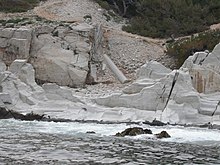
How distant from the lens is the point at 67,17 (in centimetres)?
5212

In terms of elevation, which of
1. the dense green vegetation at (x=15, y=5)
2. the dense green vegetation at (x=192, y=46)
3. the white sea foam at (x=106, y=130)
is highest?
the dense green vegetation at (x=15, y=5)

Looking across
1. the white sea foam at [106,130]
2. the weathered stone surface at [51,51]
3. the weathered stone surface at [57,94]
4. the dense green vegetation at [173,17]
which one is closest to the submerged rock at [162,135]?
the white sea foam at [106,130]

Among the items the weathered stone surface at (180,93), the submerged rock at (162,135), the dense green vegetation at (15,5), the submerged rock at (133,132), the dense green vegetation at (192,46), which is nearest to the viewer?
the submerged rock at (162,135)

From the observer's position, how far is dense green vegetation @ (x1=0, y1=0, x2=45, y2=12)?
5375 cm

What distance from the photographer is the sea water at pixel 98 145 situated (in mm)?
16781

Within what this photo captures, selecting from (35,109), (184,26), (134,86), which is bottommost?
(35,109)

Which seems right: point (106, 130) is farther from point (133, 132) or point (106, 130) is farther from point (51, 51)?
point (51, 51)

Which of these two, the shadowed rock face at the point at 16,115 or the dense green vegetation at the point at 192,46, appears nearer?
the shadowed rock face at the point at 16,115

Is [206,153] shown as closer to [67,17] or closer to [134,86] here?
[134,86]

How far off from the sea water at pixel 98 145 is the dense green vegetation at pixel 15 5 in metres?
28.0

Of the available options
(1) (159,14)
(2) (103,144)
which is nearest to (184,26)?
(1) (159,14)

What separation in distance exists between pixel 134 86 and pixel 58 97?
184 inches

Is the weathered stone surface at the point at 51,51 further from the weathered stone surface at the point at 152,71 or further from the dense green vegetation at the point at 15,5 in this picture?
the dense green vegetation at the point at 15,5

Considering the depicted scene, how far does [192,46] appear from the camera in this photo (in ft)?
140
